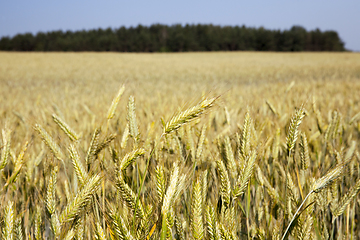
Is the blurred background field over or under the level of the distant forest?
under

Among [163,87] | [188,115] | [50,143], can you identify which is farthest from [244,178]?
[163,87]

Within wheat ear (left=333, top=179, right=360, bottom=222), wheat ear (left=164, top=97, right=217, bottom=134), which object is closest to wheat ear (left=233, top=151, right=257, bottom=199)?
wheat ear (left=164, top=97, right=217, bottom=134)

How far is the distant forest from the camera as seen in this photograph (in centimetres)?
4062

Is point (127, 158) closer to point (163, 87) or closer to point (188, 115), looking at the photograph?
point (188, 115)

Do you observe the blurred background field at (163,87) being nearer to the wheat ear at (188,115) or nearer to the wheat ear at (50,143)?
the wheat ear at (188,115)

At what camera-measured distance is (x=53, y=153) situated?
1007 mm

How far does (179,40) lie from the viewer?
136 feet

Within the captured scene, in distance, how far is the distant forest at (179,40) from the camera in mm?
40625

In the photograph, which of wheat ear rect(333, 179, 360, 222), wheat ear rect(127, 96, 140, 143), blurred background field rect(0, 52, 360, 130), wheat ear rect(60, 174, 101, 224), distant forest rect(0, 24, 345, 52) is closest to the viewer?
wheat ear rect(60, 174, 101, 224)

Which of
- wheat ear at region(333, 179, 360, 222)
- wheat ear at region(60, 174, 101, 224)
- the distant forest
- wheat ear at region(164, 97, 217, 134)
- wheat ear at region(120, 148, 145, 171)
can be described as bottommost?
wheat ear at region(333, 179, 360, 222)

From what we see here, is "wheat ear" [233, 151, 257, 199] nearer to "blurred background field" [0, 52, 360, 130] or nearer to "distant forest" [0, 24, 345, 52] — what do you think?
"blurred background field" [0, 52, 360, 130]

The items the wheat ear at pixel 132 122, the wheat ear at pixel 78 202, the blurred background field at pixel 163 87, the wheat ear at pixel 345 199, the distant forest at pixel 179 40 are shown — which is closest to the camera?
the wheat ear at pixel 78 202

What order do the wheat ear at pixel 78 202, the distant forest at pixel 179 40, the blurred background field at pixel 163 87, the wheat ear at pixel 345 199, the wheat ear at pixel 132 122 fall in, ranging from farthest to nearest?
1. the distant forest at pixel 179 40
2. the blurred background field at pixel 163 87
3. the wheat ear at pixel 132 122
4. the wheat ear at pixel 345 199
5. the wheat ear at pixel 78 202

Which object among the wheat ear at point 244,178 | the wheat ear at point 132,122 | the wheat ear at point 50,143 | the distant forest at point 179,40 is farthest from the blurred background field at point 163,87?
the distant forest at point 179,40
